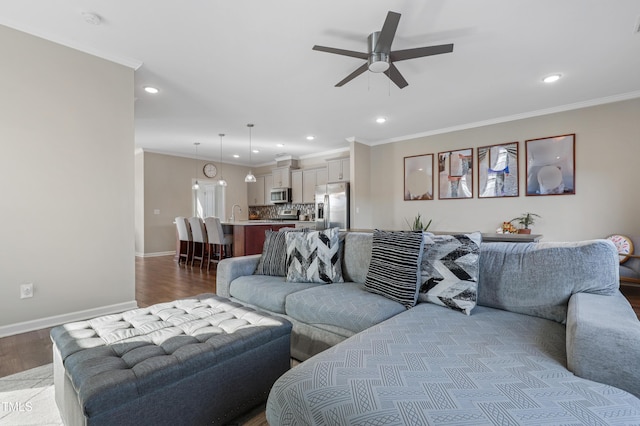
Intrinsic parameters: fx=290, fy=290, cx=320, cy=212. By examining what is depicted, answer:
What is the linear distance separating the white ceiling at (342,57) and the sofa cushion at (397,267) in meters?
1.82

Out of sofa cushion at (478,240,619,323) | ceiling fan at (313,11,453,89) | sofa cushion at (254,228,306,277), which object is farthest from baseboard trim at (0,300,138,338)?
sofa cushion at (478,240,619,323)

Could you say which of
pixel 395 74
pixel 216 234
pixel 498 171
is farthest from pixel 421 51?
pixel 216 234

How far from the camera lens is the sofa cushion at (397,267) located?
176 centimetres

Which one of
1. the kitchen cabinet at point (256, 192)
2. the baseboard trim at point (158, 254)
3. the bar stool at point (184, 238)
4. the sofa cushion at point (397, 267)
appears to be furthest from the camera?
the kitchen cabinet at point (256, 192)

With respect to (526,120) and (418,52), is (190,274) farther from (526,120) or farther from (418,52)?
(526,120)

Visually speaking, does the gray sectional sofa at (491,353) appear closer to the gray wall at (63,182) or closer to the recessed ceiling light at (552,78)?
the gray wall at (63,182)

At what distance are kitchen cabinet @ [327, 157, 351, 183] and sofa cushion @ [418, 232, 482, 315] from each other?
16.3 ft

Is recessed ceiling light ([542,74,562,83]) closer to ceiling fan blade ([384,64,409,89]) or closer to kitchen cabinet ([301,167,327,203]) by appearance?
ceiling fan blade ([384,64,409,89])

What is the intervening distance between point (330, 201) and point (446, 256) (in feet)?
16.4

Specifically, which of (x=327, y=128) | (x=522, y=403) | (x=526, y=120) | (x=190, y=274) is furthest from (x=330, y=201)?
(x=522, y=403)

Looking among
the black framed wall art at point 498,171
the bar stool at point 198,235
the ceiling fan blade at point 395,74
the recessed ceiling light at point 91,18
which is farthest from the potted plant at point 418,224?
the recessed ceiling light at point 91,18

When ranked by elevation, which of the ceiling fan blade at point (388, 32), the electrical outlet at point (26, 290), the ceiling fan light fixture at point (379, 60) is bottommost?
the electrical outlet at point (26, 290)

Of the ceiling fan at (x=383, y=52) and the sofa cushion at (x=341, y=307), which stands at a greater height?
the ceiling fan at (x=383, y=52)

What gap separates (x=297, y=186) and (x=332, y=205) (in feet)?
5.40
